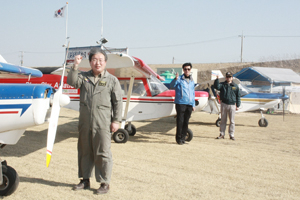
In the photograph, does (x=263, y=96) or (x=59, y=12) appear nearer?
(x=263, y=96)

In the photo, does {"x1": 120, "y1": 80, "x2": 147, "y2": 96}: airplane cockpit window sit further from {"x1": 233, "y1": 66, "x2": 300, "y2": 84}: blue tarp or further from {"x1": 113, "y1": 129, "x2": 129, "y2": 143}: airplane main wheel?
{"x1": 233, "y1": 66, "x2": 300, "y2": 84}: blue tarp

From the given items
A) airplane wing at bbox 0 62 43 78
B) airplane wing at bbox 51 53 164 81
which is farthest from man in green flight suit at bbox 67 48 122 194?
airplane wing at bbox 51 53 164 81

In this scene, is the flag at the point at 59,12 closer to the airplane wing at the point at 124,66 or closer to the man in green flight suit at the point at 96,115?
the airplane wing at the point at 124,66

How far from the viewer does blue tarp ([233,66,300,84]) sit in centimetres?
1695

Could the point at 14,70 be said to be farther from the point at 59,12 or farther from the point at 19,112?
the point at 59,12

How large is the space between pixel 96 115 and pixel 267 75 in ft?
A: 53.9

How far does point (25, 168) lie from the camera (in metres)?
4.14

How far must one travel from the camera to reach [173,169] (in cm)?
430

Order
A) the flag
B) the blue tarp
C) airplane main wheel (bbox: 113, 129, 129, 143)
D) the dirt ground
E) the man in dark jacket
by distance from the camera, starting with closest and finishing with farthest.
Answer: the dirt ground, airplane main wheel (bbox: 113, 129, 129, 143), the man in dark jacket, the flag, the blue tarp

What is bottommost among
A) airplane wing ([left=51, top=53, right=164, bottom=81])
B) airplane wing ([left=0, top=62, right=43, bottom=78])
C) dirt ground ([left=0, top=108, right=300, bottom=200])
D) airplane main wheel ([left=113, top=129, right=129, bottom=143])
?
dirt ground ([left=0, top=108, right=300, bottom=200])

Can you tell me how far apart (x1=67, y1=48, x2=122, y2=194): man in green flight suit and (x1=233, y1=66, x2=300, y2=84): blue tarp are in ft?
50.1

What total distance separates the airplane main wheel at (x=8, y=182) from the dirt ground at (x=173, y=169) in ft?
0.29

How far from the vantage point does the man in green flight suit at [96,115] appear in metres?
3.07

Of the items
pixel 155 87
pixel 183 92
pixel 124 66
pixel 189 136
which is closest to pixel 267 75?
pixel 155 87
